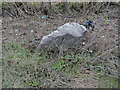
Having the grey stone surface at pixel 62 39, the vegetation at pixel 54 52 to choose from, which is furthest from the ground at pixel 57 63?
the grey stone surface at pixel 62 39

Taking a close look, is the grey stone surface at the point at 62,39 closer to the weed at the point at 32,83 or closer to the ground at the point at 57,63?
the ground at the point at 57,63

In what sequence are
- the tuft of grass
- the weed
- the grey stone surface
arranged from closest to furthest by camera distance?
the weed < the tuft of grass < the grey stone surface

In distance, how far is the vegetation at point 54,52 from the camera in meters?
2.47

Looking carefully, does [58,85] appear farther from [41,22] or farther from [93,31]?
[41,22]

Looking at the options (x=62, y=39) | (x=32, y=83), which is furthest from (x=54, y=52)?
(x=32, y=83)

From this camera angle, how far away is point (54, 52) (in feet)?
9.64

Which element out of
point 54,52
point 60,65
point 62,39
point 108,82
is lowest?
point 108,82

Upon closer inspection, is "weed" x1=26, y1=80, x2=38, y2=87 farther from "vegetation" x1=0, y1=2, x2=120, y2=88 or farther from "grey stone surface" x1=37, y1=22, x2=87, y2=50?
"grey stone surface" x1=37, y1=22, x2=87, y2=50

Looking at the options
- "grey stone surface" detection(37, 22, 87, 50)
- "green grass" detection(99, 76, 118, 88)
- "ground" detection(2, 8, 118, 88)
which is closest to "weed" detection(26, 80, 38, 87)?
"ground" detection(2, 8, 118, 88)

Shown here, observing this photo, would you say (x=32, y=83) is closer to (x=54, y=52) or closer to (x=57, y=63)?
(x=57, y=63)

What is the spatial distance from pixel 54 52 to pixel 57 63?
26 centimetres

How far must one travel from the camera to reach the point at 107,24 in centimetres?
390

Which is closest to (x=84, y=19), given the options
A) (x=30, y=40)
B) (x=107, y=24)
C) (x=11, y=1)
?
(x=107, y=24)

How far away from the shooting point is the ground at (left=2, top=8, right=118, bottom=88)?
2441 mm
